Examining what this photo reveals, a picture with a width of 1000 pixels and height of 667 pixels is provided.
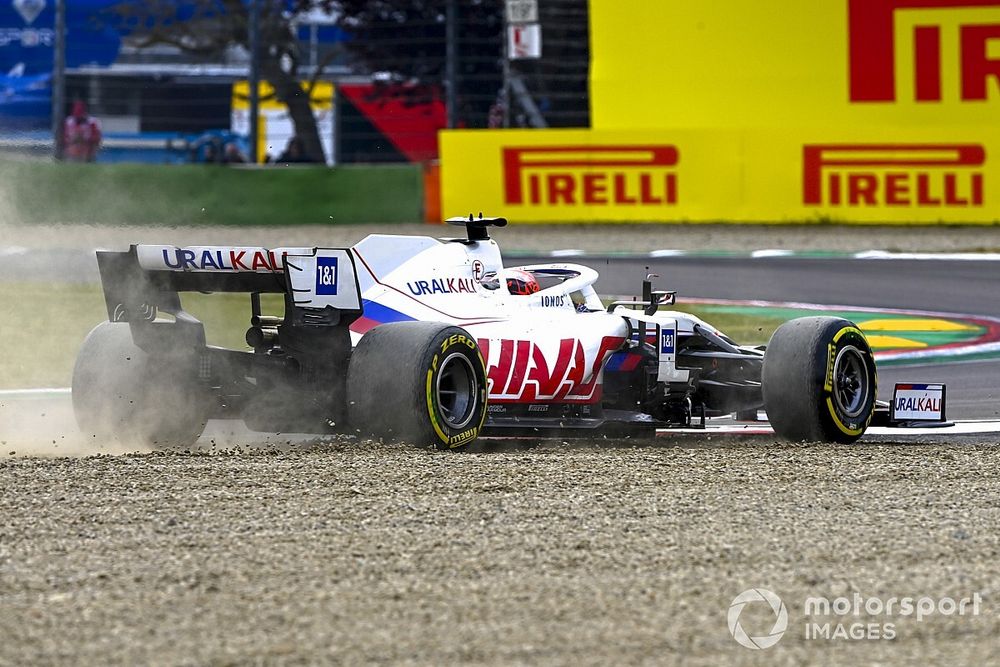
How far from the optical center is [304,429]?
6.61 m

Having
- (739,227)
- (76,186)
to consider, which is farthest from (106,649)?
(739,227)

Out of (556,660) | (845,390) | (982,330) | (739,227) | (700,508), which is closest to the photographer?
(556,660)

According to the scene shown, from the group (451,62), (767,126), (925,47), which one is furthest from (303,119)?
(925,47)

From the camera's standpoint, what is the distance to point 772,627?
3885 millimetres

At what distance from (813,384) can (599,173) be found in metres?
12.7

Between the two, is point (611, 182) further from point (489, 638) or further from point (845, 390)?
point (489, 638)

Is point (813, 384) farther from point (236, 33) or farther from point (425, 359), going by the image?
point (236, 33)

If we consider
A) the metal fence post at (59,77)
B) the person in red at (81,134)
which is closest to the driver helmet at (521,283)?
the person in red at (81,134)

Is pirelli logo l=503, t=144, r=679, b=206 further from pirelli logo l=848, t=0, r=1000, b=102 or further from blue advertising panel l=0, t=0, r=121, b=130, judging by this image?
blue advertising panel l=0, t=0, r=121, b=130

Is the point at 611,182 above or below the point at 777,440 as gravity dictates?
above

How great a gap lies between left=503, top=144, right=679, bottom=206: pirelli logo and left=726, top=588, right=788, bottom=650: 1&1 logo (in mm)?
15506

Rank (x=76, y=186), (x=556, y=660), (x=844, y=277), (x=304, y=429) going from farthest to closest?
(x=76, y=186)
(x=844, y=277)
(x=304, y=429)
(x=556, y=660)

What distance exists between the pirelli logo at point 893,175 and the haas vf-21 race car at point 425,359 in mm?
11617

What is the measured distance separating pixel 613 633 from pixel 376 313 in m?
3.06
